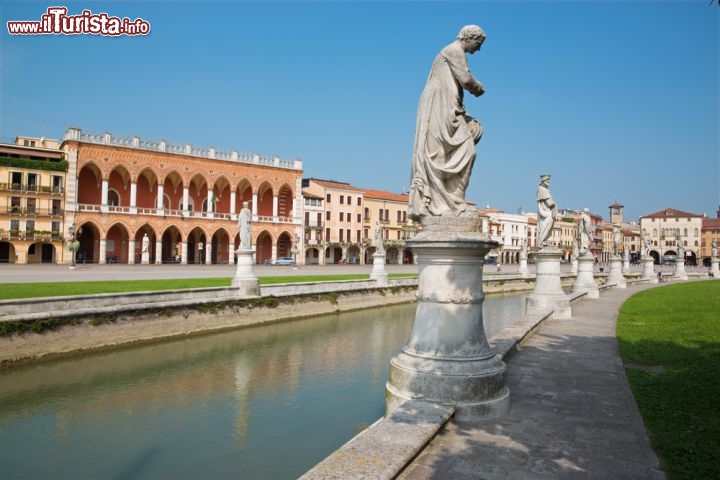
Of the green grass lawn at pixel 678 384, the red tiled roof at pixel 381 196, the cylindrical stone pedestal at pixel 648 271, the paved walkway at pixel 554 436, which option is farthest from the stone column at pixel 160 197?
the paved walkway at pixel 554 436

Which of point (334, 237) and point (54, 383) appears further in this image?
point (334, 237)

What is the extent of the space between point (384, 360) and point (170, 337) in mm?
7052

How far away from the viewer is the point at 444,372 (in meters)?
4.88

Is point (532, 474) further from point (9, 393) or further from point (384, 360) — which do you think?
point (9, 393)

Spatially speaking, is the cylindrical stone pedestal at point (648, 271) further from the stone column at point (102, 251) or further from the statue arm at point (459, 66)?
the stone column at point (102, 251)

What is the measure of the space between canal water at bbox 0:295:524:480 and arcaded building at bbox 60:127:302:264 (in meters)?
35.4

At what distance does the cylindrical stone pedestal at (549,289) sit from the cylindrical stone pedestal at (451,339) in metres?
8.82

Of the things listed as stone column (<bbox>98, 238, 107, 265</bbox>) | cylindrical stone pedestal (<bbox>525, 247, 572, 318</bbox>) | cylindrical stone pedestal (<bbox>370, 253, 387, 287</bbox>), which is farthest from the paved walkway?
stone column (<bbox>98, 238, 107, 265</bbox>)

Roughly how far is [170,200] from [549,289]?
4571cm

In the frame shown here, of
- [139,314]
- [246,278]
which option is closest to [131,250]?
[246,278]

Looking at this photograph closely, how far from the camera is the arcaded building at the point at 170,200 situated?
44.6 metres

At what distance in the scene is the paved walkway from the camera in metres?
3.63

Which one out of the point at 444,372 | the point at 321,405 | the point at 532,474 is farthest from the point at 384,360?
the point at 532,474

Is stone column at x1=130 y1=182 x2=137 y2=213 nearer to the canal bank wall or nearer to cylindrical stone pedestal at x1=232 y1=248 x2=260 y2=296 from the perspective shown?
the canal bank wall
